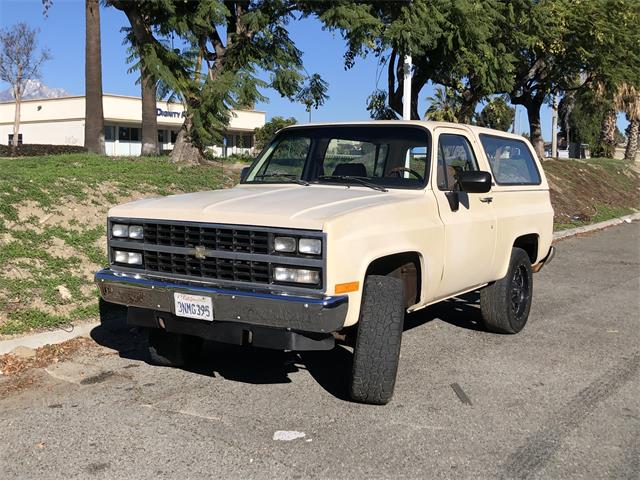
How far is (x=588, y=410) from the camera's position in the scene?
463cm

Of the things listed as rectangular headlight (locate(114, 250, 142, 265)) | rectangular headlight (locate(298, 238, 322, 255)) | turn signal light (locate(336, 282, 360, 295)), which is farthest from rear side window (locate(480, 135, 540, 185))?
rectangular headlight (locate(114, 250, 142, 265))

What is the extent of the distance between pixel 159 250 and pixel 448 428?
224cm

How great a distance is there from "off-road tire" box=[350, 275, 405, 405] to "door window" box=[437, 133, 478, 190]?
132 centimetres

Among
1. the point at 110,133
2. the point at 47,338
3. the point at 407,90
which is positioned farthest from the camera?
the point at 110,133

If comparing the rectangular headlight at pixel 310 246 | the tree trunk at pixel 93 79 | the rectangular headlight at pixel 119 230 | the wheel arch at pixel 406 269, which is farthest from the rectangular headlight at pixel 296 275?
the tree trunk at pixel 93 79

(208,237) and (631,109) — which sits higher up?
(631,109)

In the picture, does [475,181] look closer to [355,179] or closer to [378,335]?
[355,179]

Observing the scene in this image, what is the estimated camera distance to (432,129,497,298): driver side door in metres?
5.33

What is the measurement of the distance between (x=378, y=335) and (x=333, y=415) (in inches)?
24.3

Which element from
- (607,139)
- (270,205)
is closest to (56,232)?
(270,205)

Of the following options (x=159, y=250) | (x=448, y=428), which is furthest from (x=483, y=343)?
(x=159, y=250)

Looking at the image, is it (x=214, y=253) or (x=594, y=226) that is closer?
(x=214, y=253)

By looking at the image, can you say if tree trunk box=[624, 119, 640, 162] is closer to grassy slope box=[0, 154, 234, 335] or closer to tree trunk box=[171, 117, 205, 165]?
tree trunk box=[171, 117, 205, 165]

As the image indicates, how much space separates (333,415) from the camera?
14.7 feet
